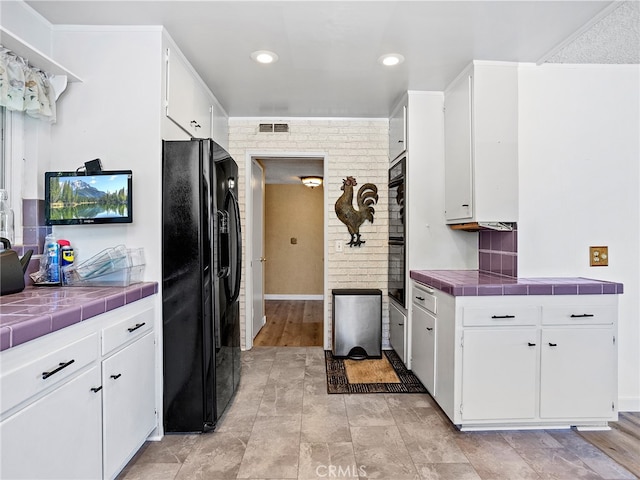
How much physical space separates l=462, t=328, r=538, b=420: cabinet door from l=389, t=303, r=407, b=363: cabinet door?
3.35 ft

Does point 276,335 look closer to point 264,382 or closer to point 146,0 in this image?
point 264,382

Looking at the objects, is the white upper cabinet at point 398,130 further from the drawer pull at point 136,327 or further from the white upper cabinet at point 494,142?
the drawer pull at point 136,327

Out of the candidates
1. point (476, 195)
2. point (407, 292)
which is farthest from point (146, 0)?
point (407, 292)

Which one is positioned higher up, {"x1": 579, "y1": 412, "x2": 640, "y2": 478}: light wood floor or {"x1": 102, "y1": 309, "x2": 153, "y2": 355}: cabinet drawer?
{"x1": 102, "y1": 309, "x2": 153, "y2": 355}: cabinet drawer

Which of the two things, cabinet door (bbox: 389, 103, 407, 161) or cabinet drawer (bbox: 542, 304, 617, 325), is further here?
cabinet door (bbox: 389, 103, 407, 161)

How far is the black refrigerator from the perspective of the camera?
6.91ft

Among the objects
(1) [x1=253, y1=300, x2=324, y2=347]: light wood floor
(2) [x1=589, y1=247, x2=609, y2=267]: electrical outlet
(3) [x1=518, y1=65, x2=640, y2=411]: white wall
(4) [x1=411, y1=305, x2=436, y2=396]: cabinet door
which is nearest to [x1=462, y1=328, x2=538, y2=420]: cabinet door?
(4) [x1=411, y1=305, x2=436, y2=396]: cabinet door

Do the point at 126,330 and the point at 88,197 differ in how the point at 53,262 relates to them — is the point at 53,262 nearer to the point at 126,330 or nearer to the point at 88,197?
the point at 88,197

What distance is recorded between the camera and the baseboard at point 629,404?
8.20 feet

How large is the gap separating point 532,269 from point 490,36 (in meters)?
1.54

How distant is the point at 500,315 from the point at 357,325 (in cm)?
157

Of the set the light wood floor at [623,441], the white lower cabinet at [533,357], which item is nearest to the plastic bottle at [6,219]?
the white lower cabinet at [533,357]

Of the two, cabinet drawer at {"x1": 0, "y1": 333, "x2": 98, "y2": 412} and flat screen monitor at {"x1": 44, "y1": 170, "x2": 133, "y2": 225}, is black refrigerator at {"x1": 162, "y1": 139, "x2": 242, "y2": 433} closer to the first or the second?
flat screen monitor at {"x1": 44, "y1": 170, "x2": 133, "y2": 225}

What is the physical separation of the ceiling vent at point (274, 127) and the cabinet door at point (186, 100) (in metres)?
0.81
